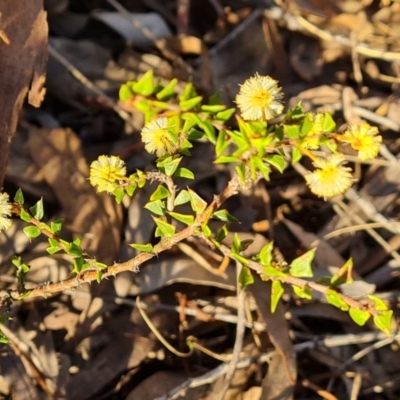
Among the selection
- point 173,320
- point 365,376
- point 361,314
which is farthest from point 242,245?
point 365,376

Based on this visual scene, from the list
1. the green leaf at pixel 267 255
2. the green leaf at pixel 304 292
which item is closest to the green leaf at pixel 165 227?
the green leaf at pixel 267 255

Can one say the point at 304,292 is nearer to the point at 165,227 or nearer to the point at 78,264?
the point at 165,227

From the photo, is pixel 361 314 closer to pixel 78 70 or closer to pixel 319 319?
pixel 319 319

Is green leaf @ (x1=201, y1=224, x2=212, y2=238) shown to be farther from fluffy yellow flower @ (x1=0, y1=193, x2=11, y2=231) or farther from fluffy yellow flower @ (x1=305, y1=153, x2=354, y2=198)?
fluffy yellow flower @ (x1=0, y1=193, x2=11, y2=231)

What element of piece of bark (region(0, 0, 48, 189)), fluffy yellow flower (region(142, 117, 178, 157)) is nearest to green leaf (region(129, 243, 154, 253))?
fluffy yellow flower (region(142, 117, 178, 157))

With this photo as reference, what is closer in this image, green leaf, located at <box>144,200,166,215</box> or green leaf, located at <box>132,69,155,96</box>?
green leaf, located at <box>144,200,166,215</box>

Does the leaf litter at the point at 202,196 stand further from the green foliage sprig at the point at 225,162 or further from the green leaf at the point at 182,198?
the green leaf at the point at 182,198
